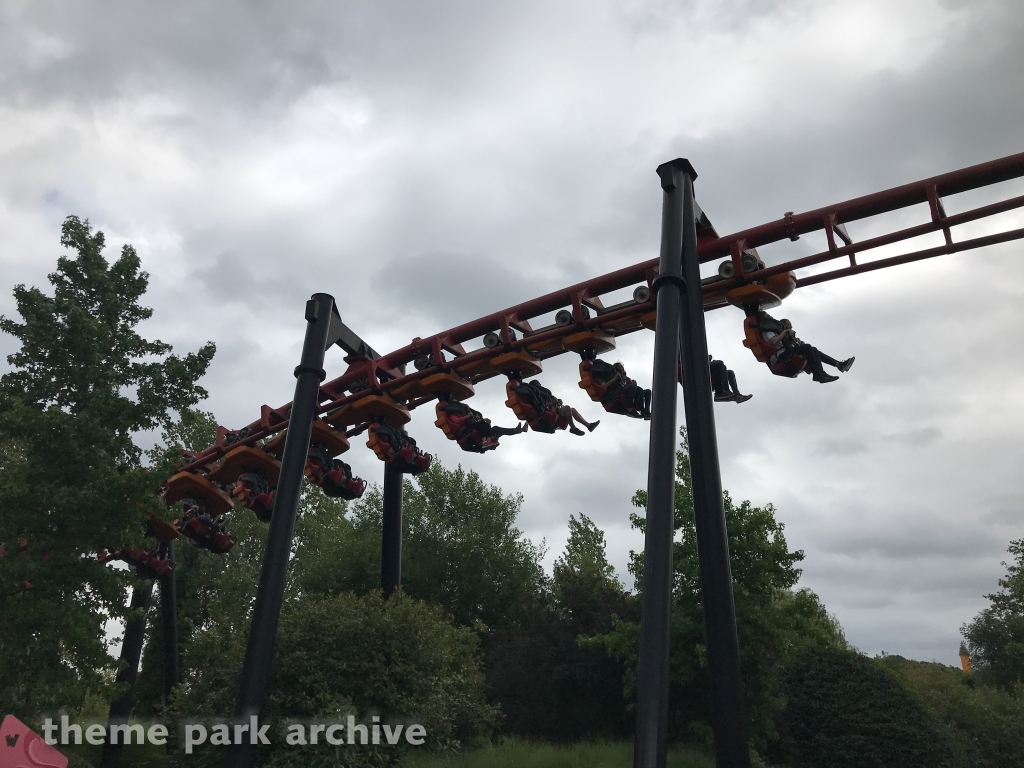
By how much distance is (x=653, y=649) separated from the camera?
6473 millimetres

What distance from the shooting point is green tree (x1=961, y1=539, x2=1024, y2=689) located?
98.9 feet

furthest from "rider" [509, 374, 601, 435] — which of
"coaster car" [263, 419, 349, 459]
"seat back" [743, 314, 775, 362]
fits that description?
"coaster car" [263, 419, 349, 459]

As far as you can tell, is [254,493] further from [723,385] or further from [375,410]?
[723,385]

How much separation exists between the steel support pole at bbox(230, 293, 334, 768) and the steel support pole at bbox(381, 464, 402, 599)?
2585 millimetres

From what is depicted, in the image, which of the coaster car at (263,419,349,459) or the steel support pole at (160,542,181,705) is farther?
the steel support pole at (160,542,181,705)

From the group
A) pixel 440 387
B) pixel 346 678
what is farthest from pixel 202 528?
pixel 440 387

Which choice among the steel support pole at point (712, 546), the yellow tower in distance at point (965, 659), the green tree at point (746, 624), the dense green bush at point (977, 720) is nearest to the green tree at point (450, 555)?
Result: the green tree at point (746, 624)

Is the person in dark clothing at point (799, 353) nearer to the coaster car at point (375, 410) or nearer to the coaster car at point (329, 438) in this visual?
the coaster car at point (375, 410)

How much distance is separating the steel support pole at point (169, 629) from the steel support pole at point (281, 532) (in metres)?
8.31

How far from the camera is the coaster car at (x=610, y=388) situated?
1052 cm

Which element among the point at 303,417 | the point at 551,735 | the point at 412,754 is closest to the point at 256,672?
the point at 412,754

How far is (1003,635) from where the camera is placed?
3588 cm

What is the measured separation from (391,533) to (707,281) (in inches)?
276

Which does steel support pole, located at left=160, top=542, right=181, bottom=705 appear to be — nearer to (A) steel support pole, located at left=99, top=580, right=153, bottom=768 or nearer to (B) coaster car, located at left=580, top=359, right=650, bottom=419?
(A) steel support pole, located at left=99, top=580, right=153, bottom=768
